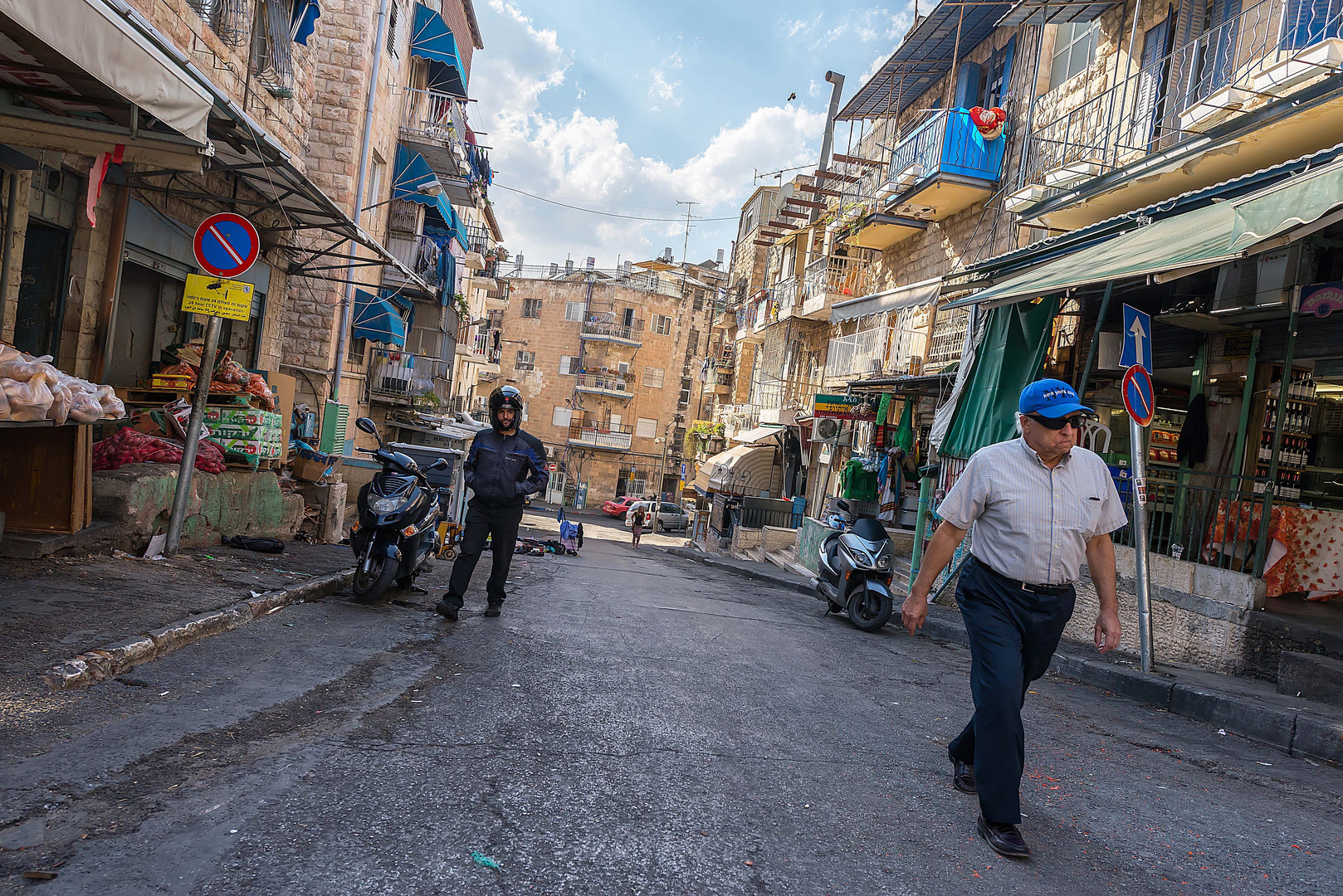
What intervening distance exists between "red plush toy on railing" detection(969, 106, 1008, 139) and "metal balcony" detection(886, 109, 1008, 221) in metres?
0.11

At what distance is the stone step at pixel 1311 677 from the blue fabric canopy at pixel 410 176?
2226 centimetres

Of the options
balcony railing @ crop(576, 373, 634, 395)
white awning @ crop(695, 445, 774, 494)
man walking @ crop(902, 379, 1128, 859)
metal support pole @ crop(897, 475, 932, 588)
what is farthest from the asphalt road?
balcony railing @ crop(576, 373, 634, 395)

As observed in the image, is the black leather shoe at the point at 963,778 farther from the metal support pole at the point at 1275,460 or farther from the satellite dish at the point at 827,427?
the satellite dish at the point at 827,427

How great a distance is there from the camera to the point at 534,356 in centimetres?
6681

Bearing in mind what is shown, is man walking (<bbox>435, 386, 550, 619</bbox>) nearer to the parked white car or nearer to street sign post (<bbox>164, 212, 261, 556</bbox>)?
street sign post (<bbox>164, 212, 261, 556</bbox>)

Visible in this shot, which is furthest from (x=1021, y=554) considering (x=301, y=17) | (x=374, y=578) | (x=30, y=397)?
(x=301, y=17)

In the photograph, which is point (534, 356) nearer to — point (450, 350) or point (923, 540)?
point (450, 350)

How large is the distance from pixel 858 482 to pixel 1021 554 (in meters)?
16.2

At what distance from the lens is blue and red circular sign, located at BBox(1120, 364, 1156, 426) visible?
25.9 feet

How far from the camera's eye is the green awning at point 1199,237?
6.45 meters

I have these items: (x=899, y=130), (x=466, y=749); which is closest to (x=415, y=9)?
(x=899, y=130)

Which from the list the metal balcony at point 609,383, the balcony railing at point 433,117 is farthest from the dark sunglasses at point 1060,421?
the metal balcony at point 609,383

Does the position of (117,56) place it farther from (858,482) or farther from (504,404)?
(858,482)

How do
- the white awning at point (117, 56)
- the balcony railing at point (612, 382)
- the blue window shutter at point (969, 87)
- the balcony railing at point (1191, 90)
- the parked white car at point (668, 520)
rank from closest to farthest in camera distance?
1. the white awning at point (117, 56)
2. the balcony railing at point (1191, 90)
3. the blue window shutter at point (969, 87)
4. the parked white car at point (668, 520)
5. the balcony railing at point (612, 382)
